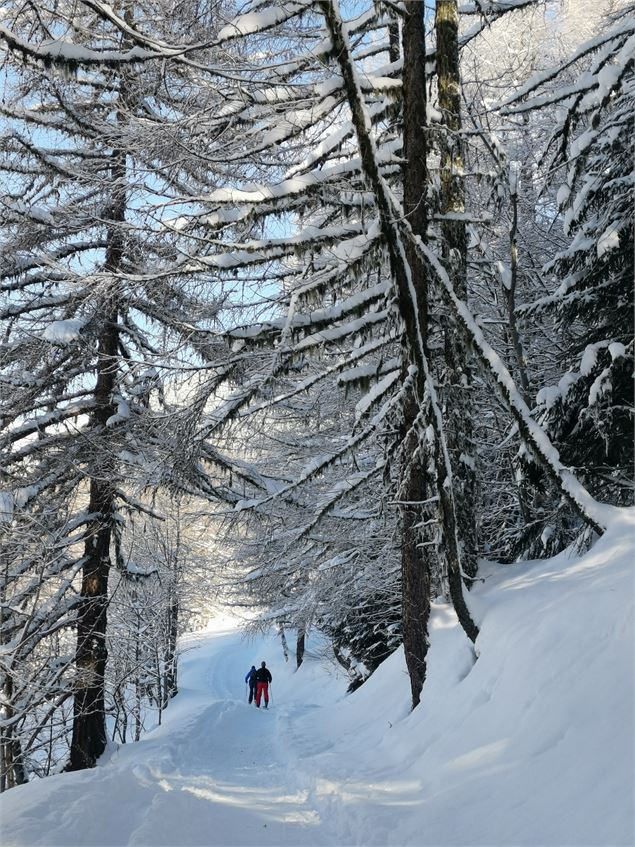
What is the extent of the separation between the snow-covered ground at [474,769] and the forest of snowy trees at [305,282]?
2.26 feet

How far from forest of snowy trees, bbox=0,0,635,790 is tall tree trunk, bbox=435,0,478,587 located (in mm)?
32

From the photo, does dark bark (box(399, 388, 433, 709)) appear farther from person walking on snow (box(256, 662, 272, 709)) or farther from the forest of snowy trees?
person walking on snow (box(256, 662, 272, 709))

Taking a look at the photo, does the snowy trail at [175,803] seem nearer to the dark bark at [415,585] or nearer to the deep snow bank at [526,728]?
the deep snow bank at [526,728]

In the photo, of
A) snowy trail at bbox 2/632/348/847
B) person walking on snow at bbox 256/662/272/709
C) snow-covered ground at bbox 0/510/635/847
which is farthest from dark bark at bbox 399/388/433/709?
person walking on snow at bbox 256/662/272/709

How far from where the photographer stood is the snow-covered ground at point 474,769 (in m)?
3.35

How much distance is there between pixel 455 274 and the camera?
7.32 metres

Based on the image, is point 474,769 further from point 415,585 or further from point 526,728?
point 415,585

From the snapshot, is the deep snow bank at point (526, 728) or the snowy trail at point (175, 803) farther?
the snowy trail at point (175, 803)

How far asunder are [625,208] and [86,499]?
11560 mm

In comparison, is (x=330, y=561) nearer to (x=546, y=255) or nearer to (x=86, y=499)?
(x=86, y=499)

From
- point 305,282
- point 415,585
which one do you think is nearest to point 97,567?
point 415,585

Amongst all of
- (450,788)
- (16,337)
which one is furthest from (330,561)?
(450,788)

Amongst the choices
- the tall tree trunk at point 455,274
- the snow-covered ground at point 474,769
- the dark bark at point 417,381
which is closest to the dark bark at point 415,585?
the dark bark at point 417,381

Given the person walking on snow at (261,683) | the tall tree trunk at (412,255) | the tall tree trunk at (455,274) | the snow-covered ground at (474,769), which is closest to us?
the snow-covered ground at (474,769)
